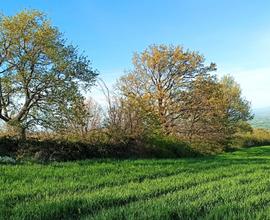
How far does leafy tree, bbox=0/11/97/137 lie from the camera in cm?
2548

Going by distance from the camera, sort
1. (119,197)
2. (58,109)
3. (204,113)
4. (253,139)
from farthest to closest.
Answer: (253,139) → (204,113) → (58,109) → (119,197)

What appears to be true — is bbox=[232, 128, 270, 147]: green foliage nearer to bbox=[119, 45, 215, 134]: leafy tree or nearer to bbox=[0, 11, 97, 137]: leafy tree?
bbox=[119, 45, 215, 134]: leafy tree

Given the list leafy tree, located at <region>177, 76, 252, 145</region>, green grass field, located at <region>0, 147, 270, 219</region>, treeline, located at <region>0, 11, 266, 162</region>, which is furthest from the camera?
leafy tree, located at <region>177, 76, 252, 145</region>

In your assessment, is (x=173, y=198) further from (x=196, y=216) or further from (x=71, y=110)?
(x=71, y=110)

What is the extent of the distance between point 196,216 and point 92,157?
16.0 meters

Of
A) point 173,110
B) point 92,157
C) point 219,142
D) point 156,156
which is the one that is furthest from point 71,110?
point 219,142

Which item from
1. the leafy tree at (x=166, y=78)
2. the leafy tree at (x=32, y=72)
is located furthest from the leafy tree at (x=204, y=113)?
the leafy tree at (x=32, y=72)

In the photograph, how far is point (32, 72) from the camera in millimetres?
25688

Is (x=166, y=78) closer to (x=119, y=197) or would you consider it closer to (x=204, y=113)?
(x=204, y=113)

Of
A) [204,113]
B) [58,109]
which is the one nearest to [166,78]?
[204,113]

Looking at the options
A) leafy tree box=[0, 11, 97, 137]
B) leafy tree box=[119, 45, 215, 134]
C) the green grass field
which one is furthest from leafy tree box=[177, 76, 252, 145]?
the green grass field

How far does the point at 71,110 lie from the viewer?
25703 mm

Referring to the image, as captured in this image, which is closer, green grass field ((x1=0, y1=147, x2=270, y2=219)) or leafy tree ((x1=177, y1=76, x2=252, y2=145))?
green grass field ((x1=0, y1=147, x2=270, y2=219))

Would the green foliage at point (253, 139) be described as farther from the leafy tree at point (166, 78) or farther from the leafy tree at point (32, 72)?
the leafy tree at point (32, 72)
